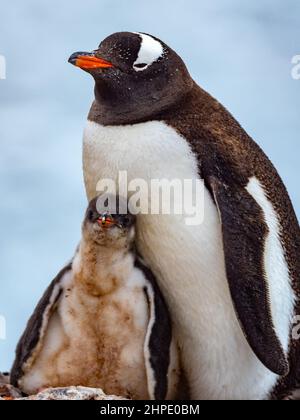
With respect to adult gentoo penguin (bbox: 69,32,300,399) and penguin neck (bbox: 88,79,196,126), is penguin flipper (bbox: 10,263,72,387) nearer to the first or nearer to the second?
adult gentoo penguin (bbox: 69,32,300,399)

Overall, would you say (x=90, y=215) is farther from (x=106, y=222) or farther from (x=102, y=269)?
(x=102, y=269)

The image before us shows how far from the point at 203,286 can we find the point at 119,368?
23.0 inches

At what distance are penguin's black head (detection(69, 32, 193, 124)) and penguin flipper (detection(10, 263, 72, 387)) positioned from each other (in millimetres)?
859

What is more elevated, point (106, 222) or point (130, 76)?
point (130, 76)

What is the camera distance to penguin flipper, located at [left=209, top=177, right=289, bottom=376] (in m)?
5.41

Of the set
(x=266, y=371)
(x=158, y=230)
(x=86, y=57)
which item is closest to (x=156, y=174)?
(x=158, y=230)

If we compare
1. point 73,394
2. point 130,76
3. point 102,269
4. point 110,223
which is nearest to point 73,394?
point 73,394

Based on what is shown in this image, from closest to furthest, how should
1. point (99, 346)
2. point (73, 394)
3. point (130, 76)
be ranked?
point (73, 394) < point (99, 346) < point (130, 76)

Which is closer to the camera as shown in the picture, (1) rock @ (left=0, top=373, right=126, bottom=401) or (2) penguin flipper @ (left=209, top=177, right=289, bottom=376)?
(1) rock @ (left=0, top=373, right=126, bottom=401)

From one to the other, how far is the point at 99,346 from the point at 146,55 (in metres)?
1.48

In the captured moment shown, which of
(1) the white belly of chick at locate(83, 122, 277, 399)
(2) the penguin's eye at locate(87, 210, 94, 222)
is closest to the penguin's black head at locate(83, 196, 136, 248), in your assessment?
(2) the penguin's eye at locate(87, 210, 94, 222)

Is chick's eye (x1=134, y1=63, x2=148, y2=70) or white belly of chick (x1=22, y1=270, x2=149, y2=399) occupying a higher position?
chick's eye (x1=134, y1=63, x2=148, y2=70)

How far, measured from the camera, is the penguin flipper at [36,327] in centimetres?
555

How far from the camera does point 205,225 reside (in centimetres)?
554
